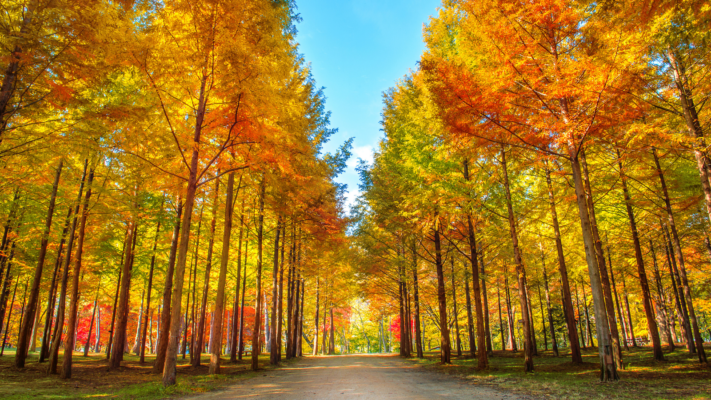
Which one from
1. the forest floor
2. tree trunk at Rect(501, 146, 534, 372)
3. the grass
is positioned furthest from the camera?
tree trunk at Rect(501, 146, 534, 372)

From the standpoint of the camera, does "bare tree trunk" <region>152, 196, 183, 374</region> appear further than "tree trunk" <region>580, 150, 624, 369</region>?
Yes

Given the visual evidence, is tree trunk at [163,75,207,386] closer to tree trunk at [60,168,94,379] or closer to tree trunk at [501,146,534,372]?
tree trunk at [60,168,94,379]

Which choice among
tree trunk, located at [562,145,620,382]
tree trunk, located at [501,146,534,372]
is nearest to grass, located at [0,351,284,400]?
tree trunk, located at [501,146,534,372]

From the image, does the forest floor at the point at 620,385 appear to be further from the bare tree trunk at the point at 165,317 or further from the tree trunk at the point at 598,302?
the bare tree trunk at the point at 165,317

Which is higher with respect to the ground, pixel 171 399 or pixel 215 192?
pixel 215 192

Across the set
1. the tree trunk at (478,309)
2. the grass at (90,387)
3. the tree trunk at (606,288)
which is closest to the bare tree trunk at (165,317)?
the grass at (90,387)

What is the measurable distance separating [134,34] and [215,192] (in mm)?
7114

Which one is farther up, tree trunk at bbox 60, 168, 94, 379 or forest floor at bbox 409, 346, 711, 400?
tree trunk at bbox 60, 168, 94, 379

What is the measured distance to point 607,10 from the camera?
6508mm

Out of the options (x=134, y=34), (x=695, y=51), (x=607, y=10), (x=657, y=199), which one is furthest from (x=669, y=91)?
(x=134, y=34)

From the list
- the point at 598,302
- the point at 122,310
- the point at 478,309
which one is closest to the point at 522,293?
the point at 478,309

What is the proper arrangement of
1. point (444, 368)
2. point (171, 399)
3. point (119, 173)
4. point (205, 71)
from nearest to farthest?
point (171, 399)
point (205, 71)
point (119, 173)
point (444, 368)

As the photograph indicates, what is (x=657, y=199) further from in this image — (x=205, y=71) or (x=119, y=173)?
(x=119, y=173)

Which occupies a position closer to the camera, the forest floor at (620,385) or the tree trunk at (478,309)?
the forest floor at (620,385)
